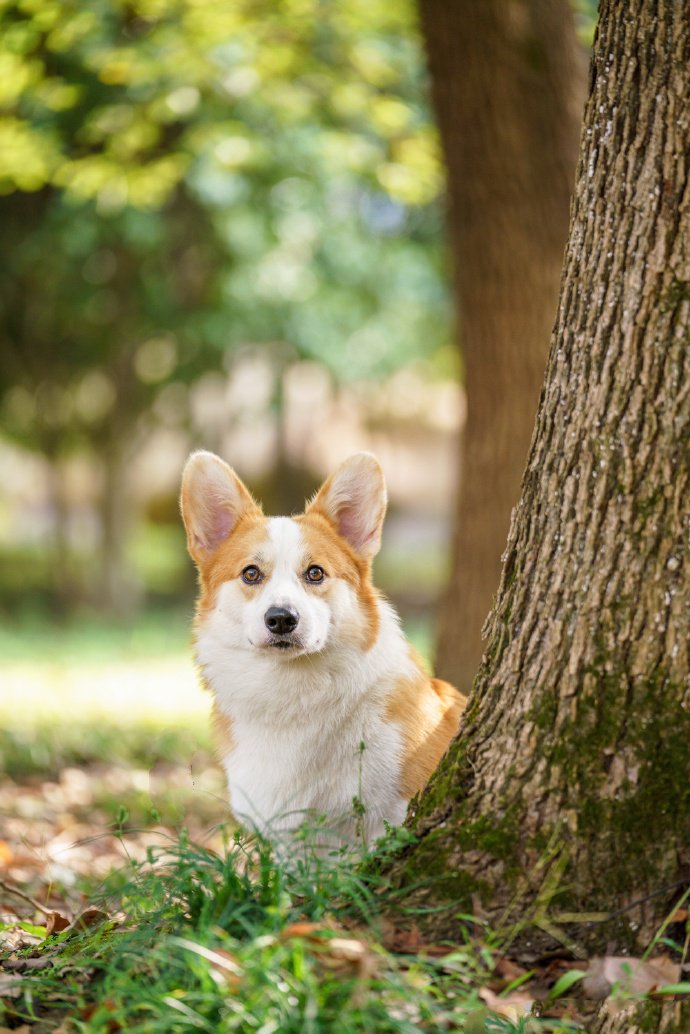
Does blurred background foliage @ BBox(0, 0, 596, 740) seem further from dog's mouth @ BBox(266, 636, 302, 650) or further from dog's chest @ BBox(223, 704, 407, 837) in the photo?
dog's chest @ BBox(223, 704, 407, 837)

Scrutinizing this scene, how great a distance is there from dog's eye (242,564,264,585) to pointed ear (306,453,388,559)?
13.6 inches

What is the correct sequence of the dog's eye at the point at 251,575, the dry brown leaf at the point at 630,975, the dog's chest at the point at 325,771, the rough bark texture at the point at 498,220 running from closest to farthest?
the dry brown leaf at the point at 630,975
the dog's chest at the point at 325,771
the dog's eye at the point at 251,575
the rough bark texture at the point at 498,220

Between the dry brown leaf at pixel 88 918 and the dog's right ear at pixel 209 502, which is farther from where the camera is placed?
the dog's right ear at pixel 209 502

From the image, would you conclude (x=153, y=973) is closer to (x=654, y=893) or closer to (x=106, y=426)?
(x=654, y=893)

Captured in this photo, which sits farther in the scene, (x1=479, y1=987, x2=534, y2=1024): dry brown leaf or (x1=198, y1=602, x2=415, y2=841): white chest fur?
(x1=198, y1=602, x2=415, y2=841): white chest fur

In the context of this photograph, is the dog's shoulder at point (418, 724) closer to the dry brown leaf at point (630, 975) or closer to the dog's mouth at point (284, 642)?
the dog's mouth at point (284, 642)

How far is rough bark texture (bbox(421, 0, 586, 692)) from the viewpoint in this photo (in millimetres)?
5801

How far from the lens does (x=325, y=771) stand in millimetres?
3443

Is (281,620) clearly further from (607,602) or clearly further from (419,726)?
(607,602)

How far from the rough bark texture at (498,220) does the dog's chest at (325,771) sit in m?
2.64

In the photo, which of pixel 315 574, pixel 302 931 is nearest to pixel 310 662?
pixel 315 574

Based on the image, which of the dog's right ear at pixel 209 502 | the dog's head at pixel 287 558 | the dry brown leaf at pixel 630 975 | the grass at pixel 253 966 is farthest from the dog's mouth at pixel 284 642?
the dry brown leaf at pixel 630 975

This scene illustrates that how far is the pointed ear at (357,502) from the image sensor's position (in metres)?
3.80

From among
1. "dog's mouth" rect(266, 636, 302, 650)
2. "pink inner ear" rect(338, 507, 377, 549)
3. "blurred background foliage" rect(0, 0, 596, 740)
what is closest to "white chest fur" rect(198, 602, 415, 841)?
"dog's mouth" rect(266, 636, 302, 650)
